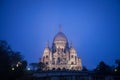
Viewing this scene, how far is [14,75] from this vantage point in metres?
49.7

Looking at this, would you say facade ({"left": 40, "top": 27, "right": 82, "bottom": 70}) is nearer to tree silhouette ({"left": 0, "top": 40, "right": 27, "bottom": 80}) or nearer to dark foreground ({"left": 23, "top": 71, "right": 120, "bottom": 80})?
dark foreground ({"left": 23, "top": 71, "right": 120, "bottom": 80})

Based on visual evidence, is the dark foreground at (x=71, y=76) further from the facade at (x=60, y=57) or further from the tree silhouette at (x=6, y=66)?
the facade at (x=60, y=57)

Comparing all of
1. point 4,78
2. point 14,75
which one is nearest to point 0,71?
point 4,78

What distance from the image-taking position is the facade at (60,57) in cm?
10519

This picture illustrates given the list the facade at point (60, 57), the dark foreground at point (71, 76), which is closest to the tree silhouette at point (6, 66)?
the dark foreground at point (71, 76)

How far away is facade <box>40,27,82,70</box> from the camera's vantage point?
105188 millimetres

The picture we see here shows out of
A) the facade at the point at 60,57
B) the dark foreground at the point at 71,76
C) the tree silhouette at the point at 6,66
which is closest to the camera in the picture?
the tree silhouette at the point at 6,66

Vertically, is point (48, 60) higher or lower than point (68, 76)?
higher

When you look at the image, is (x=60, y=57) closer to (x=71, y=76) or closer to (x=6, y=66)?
(x=71, y=76)

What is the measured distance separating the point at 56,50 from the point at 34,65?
540 inches

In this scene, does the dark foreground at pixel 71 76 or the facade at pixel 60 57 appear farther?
the facade at pixel 60 57

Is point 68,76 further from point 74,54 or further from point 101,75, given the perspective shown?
point 74,54

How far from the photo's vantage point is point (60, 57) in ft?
351

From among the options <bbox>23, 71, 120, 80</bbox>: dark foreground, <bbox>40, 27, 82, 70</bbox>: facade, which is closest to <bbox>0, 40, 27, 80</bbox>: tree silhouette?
<bbox>23, 71, 120, 80</bbox>: dark foreground
